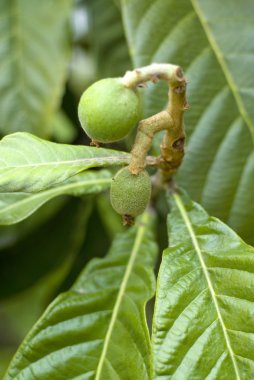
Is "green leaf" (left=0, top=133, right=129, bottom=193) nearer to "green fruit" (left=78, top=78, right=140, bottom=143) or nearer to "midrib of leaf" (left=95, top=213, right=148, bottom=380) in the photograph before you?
"green fruit" (left=78, top=78, right=140, bottom=143)

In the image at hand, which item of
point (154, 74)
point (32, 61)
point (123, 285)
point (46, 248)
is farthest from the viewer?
point (46, 248)

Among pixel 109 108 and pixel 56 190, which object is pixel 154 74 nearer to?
pixel 109 108

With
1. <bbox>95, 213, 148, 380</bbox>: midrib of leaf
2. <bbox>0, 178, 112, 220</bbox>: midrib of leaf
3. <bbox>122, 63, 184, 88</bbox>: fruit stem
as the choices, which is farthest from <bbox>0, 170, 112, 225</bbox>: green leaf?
<bbox>122, 63, 184, 88</bbox>: fruit stem

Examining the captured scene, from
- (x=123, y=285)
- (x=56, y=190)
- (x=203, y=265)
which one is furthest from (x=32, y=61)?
(x=203, y=265)

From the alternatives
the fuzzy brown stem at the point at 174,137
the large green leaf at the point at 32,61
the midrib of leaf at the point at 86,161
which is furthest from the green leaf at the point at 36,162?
the large green leaf at the point at 32,61

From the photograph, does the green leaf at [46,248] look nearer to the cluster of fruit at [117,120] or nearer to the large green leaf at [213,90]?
the large green leaf at [213,90]

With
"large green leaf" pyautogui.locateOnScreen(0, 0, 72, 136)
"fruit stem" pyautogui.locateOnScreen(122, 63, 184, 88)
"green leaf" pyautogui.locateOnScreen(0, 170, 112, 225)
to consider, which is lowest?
"green leaf" pyautogui.locateOnScreen(0, 170, 112, 225)
